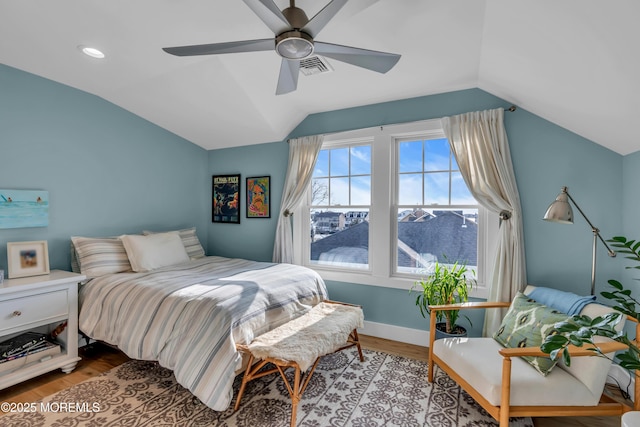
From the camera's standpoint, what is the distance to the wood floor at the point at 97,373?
6.49 ft

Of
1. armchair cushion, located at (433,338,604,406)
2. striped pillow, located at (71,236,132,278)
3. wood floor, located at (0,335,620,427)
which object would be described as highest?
striped pillow, located at (71,236,132,278)

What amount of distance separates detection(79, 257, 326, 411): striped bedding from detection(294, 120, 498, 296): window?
74cm

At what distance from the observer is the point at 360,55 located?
5.99 ft

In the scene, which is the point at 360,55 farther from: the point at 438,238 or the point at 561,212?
the point at 438,238

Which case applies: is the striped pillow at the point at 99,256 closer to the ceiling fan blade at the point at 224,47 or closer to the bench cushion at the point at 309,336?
the bench cushion at the point at 309,336

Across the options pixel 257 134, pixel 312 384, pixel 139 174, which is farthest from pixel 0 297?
pixel 257 134

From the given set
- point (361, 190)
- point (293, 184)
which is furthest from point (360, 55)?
point (293, 184)

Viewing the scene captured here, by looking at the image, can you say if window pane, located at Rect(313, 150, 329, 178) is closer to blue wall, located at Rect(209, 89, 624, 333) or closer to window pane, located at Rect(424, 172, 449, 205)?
blue wall, located at Rect(209, 89, 624, 333)

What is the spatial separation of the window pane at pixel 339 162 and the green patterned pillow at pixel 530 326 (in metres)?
2.12

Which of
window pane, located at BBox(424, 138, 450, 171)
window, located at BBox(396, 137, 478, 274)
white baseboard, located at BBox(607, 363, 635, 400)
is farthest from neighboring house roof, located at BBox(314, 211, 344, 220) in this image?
white baseboard, located at BBox(607, 363, 635, 400)

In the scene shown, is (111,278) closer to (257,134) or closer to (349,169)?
(257,134)

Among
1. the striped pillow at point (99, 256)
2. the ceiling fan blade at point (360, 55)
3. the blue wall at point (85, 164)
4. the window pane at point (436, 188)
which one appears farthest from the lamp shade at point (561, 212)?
the blue wall at point (85, 164)

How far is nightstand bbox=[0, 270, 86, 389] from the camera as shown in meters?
2.24

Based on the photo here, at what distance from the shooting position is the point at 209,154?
4.50 metres
